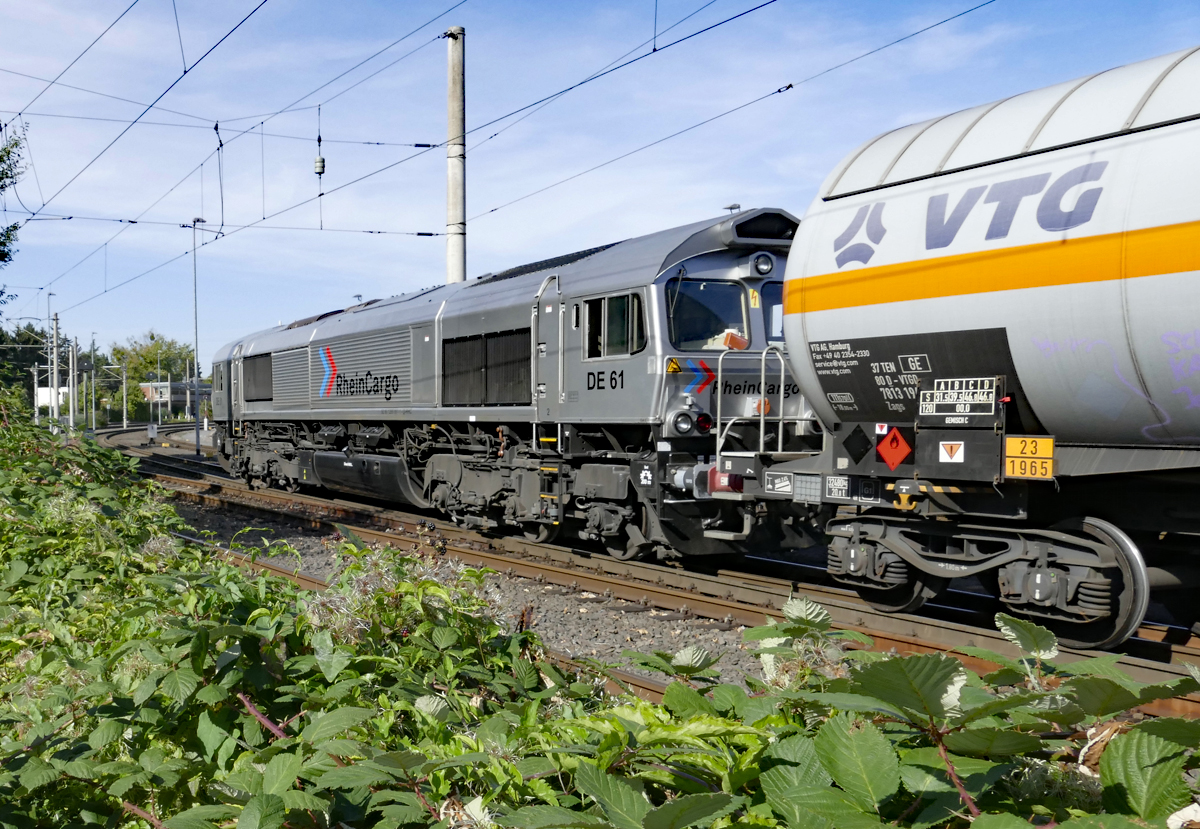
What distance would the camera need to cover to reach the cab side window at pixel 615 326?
10070 millimetres

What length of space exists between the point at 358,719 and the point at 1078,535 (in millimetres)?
5952

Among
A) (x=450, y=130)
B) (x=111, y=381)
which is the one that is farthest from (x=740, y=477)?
(x=111, y=381)

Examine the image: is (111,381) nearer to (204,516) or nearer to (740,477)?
(204,516)

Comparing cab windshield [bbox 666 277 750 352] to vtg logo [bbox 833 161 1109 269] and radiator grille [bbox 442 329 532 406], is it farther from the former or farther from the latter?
vtg logo [bbox 833 161 1109 269]

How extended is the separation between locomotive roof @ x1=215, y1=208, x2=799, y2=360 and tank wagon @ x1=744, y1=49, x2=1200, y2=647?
2709 mm

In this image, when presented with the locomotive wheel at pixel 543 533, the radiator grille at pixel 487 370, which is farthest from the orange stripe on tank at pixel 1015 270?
A: the locomotive wheel at pixel 543 533

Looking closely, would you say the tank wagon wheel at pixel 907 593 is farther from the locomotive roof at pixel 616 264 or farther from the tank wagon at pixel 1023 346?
the locomotive roof at pixel 616 264

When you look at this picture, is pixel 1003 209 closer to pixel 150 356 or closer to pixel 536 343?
pixel 536 343

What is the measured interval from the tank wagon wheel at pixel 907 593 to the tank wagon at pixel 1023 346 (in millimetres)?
36

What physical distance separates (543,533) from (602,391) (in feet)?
8.95

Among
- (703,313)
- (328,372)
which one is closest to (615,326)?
(703,313)

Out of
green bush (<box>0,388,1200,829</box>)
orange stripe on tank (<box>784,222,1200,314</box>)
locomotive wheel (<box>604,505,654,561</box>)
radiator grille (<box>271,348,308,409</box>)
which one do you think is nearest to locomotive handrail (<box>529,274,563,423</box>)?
locomotive wheel (<box>604,505,654,561</box>)

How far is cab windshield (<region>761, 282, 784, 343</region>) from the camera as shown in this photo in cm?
1052

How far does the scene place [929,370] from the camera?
21.8 ft
